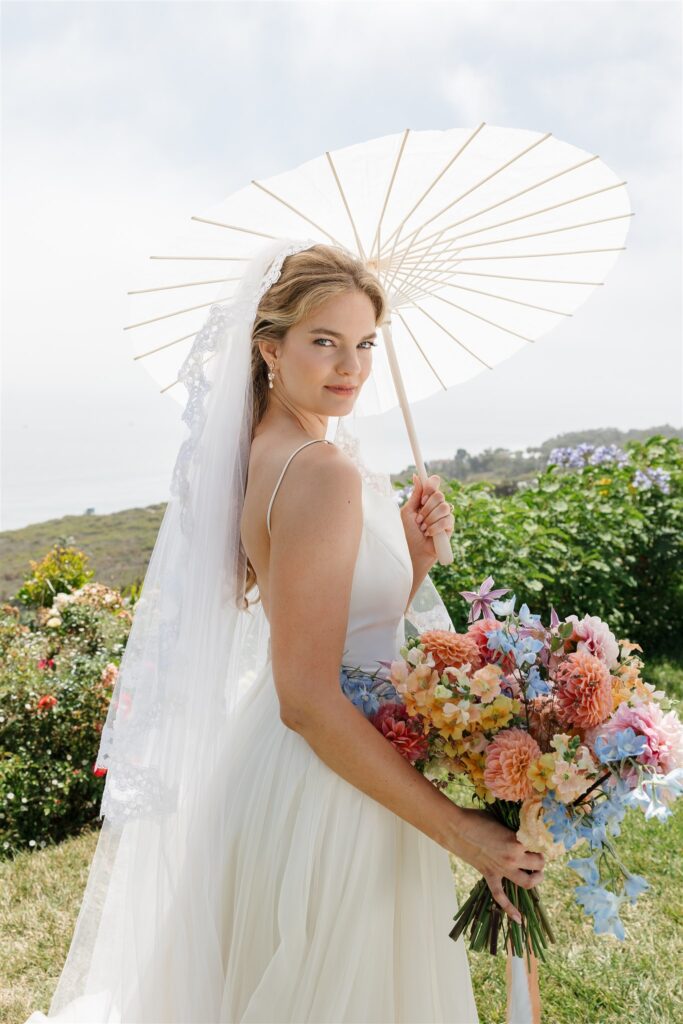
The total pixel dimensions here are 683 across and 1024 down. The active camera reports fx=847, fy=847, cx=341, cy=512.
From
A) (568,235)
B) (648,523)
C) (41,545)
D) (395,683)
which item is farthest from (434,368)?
(41,545)

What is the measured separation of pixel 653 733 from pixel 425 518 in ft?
3.59

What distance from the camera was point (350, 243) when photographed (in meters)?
2.81

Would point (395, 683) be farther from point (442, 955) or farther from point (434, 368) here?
point (434, 368)

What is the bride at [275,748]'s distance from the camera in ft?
6.30

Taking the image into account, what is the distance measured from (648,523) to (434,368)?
4779 millimetres

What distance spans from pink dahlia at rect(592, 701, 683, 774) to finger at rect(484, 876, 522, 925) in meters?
0.42

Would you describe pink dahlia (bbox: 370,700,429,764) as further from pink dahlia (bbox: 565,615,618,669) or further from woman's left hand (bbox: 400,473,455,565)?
woman's left hand (bbox: 400,473,455,565)

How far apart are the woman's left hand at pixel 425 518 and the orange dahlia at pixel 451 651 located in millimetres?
754

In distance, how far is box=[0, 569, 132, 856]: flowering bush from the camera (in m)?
4.80

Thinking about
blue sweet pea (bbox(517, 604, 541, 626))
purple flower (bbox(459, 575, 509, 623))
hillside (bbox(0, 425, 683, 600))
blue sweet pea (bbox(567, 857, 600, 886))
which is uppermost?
hillside (bbox(0, 425, 683, 600))

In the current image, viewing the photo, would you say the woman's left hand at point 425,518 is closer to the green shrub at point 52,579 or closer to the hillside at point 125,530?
the hillside at point 125,530

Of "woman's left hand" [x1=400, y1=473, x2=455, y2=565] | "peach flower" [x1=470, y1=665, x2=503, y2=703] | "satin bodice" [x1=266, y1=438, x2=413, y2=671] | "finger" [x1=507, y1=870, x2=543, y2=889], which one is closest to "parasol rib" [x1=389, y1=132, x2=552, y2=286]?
"woman's left hand" [x1=400, y1=473, x2=455, y2=565]

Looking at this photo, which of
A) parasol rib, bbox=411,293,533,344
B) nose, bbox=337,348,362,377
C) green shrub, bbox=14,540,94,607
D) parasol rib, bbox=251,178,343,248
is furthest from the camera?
green shrub, bbox=14,540,94,607

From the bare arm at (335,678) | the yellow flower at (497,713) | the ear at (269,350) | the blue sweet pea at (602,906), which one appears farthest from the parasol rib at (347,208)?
the blue sweet pea at (602,906)
